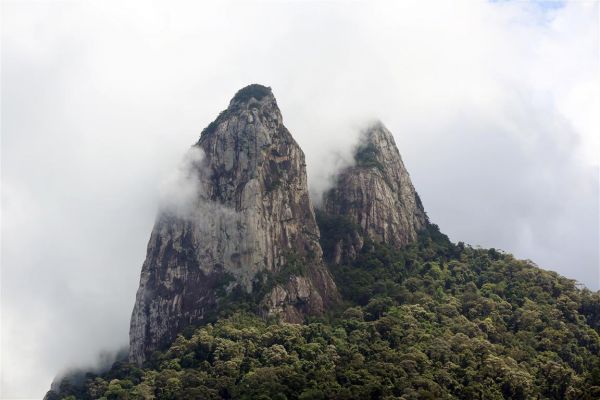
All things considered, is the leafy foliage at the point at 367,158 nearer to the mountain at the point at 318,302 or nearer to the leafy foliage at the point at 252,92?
the mountain at the point at 318,302

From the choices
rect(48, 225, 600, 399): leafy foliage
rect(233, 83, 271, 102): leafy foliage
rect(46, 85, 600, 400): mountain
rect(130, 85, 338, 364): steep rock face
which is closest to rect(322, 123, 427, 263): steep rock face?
rect(46, 85, 600, 400): mountain

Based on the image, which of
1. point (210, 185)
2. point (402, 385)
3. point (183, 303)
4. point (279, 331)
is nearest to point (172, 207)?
point (210, 185)

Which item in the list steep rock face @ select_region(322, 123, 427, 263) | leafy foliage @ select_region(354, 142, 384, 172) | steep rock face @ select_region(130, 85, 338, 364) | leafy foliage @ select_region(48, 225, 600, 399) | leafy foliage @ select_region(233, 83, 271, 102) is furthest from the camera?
leafy foliage @ select_region(354, 142, 384, 172)

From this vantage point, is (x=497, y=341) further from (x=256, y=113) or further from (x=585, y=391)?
(x=256, y=113)

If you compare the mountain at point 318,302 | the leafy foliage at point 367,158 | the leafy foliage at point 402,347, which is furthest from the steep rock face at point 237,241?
the leafy foliage at point 367,158

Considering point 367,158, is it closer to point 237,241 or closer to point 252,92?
point 252,92

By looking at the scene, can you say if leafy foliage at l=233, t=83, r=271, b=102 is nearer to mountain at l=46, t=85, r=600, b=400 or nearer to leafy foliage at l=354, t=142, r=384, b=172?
mountain at l=46, t=85, r=600, b=400

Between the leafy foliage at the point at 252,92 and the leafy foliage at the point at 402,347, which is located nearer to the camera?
the leafy foliage at the point at 402,347
